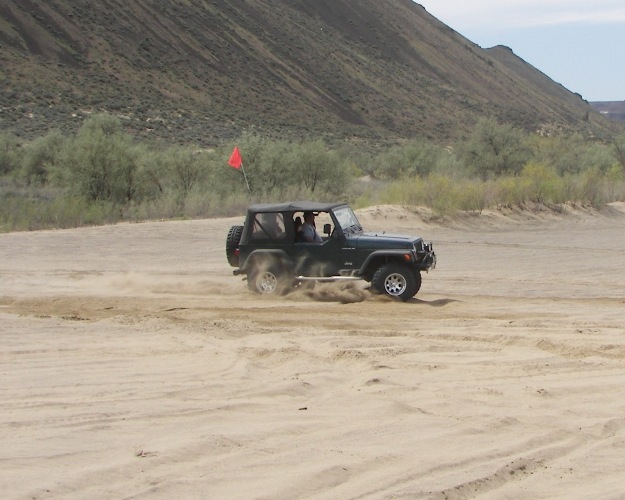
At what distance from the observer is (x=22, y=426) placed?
741cm

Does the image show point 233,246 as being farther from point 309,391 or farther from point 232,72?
point 232,72

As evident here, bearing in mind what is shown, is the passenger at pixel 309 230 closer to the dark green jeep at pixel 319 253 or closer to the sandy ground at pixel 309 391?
the dark green jeep at pixel 319 253

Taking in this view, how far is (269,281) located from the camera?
15391 mm

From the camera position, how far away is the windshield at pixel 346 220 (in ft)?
49.9

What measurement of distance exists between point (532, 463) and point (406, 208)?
915 inches

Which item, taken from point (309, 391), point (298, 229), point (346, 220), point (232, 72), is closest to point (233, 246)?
point (298, 229)

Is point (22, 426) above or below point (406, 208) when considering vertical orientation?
below

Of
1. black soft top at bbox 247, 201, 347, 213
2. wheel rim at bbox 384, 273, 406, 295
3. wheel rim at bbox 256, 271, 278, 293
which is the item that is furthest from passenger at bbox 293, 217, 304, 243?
wheel rim at bbox 384, 273, 406, 295

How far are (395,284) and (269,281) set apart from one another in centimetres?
200

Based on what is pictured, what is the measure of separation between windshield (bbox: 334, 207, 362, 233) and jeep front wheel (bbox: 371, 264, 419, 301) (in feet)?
2.93

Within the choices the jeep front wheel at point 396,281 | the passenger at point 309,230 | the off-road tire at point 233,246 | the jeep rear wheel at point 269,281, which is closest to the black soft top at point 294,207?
the passenger at point 309,230

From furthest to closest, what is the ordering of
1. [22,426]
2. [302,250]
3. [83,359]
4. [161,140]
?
1. [161,140]
2. [302,250]
3. [83,359]
4. [22,426]

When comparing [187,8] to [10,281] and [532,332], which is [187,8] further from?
[532,332]

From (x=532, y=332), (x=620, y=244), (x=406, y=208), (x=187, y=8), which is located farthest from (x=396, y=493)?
(x=187, y=8)
